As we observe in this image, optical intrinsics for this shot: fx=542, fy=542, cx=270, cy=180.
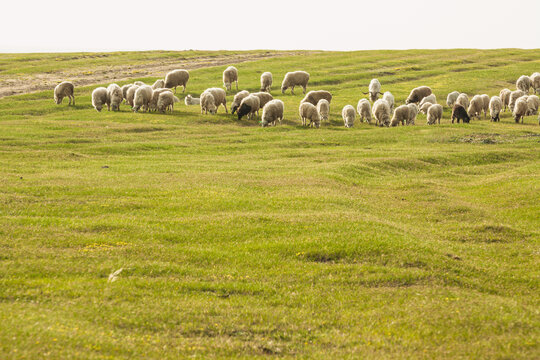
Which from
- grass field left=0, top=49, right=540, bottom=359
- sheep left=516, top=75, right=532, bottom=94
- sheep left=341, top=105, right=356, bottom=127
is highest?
sheep left=516, top=75, right=532, bottom=94

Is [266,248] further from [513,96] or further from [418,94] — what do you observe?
[513,96]

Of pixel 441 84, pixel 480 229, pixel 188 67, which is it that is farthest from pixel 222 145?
pixel 188 67

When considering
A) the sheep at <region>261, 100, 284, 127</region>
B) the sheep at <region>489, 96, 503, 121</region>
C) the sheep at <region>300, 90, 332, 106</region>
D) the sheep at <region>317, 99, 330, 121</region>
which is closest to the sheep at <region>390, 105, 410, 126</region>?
the sheep at <region>317, 99, 330, 121</region>

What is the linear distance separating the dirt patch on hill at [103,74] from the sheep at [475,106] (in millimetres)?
35221

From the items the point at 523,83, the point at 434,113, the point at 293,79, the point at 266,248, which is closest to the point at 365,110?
the point at 434,113

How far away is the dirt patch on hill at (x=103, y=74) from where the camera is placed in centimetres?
5731

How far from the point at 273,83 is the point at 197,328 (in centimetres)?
5181

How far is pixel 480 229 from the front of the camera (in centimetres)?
1781

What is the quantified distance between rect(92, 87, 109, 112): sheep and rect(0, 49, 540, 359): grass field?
9.34 metres

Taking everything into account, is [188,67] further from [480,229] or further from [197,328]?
[197,328]

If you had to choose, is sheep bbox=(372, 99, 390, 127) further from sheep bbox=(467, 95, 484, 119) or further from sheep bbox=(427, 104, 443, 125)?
sheep bbox=(467, 95, 484, 119)

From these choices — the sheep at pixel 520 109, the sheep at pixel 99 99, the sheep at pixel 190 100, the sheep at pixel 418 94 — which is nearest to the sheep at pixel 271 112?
the sheep at pixel 190 100

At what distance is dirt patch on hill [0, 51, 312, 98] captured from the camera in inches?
2256

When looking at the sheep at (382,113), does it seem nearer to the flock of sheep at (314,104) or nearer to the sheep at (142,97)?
the flock of sheep at (314,104)
